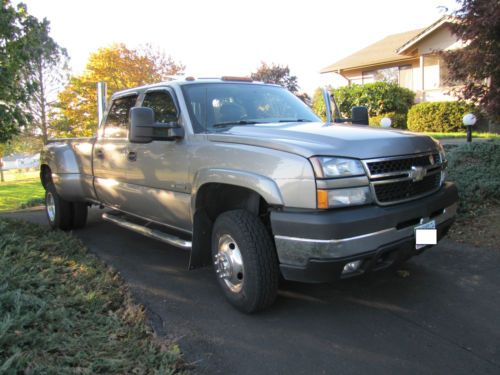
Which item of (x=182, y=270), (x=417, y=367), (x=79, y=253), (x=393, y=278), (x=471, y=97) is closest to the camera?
(x=417, y=367)

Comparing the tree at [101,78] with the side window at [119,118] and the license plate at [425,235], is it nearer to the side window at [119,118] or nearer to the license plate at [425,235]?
the side window at [119,118]

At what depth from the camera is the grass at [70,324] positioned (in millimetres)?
2701

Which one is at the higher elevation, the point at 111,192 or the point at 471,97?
the point at 471,97

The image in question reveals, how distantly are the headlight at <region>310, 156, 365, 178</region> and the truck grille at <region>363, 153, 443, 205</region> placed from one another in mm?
82

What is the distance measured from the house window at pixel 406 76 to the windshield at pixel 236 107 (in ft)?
61.2

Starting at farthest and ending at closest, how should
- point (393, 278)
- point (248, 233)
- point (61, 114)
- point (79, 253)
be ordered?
1. point (61, 114)
2. point (79, 253)
3. point (393, 278)
4. point (248, 233)

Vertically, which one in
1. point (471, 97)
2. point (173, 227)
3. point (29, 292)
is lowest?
point (29, 292)

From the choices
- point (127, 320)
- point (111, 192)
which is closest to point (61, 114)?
point (111, 192)

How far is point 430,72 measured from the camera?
66.9ft

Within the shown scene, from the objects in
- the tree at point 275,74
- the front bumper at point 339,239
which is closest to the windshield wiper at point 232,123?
the front bumper at point 339,239

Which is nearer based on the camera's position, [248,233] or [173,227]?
[248,233]

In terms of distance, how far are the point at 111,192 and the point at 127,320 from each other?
225 centimetres

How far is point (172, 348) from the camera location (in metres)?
2.97

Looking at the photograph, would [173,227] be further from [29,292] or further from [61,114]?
[61,114]
